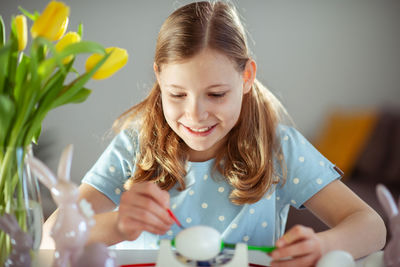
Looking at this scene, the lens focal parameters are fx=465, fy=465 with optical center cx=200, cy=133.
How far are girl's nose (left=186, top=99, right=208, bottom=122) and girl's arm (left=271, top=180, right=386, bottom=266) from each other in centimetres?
34

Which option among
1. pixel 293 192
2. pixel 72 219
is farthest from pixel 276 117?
pixel 72 219

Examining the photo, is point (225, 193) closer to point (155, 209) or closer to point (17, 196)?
point (155, 209)

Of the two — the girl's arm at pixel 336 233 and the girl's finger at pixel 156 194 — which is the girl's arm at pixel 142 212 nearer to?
the girl's finger at pixel 156 194

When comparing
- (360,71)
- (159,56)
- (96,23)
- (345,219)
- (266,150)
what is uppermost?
(96,23)

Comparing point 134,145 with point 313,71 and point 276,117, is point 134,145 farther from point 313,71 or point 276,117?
point 313,71

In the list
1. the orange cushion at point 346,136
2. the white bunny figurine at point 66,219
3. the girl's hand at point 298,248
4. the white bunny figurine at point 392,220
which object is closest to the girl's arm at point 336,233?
the girl's hand at point 298,248

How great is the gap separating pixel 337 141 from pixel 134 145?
103 inches

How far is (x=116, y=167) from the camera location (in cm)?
122

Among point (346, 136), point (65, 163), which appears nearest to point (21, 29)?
point (65, 163)

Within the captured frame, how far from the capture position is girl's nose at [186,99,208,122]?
3.22 feet

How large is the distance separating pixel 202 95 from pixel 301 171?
1.18ft

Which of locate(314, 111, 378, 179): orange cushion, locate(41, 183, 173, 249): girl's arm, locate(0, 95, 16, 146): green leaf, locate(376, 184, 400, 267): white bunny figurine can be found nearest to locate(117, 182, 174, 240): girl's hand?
locate(41, 183, 173, 249): girl's arm

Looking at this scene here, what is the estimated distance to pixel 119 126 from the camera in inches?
51.6

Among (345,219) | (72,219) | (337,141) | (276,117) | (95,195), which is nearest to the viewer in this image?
(72,219)
